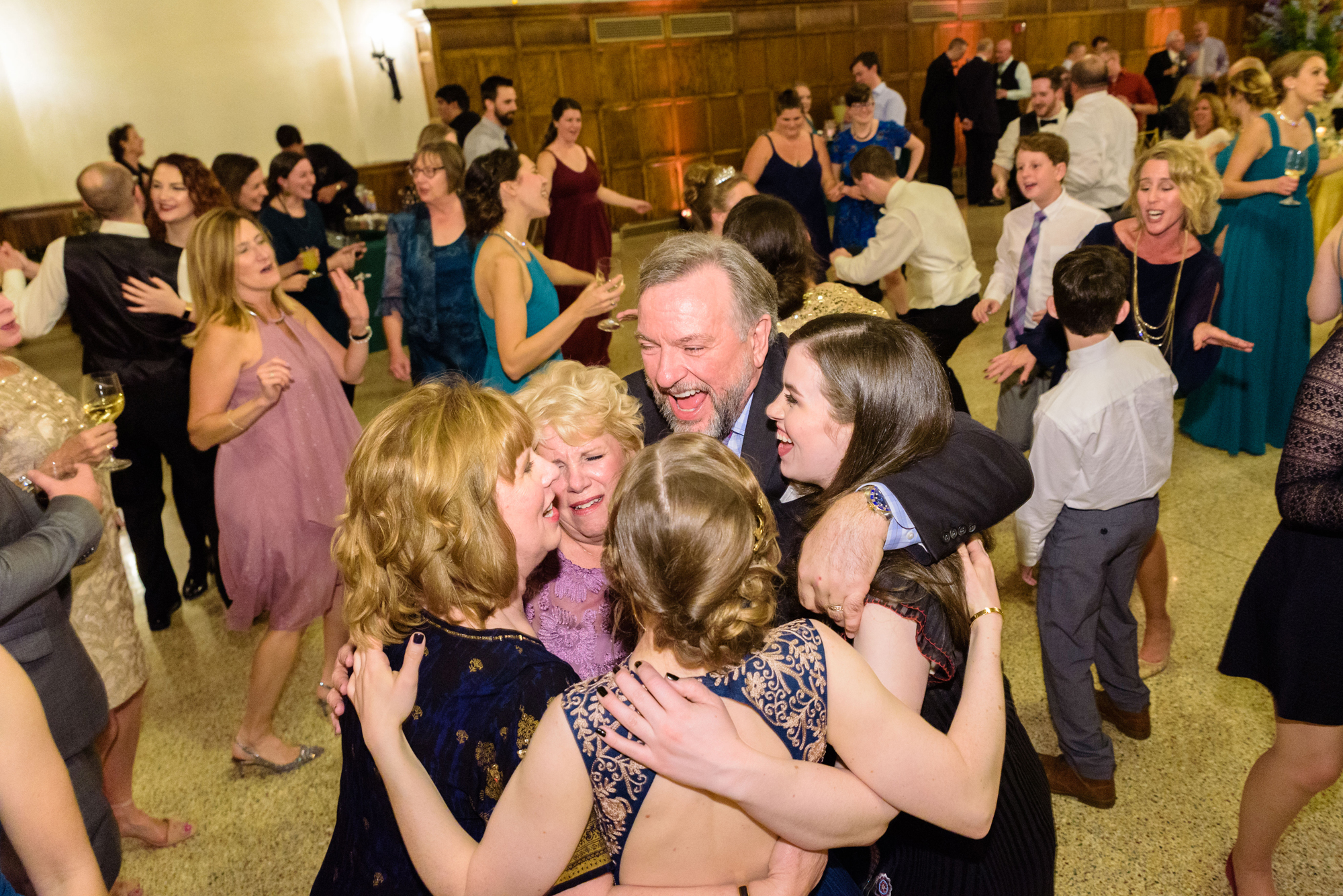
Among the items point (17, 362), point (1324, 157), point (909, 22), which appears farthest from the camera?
point (909, 22)

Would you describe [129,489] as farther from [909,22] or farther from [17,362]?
[909,22]

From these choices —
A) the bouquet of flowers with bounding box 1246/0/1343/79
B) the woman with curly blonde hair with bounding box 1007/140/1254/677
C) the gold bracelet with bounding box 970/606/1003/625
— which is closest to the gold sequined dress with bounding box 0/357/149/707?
the gold bracelet with bounding box 970/606/1003/625

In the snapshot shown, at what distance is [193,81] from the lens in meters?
9.24

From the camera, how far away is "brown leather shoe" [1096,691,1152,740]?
2.77 m

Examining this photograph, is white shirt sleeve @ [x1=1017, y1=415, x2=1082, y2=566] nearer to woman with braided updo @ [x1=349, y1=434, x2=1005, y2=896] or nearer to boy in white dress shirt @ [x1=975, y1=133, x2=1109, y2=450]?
boy in white dress shirt @ [x1=975, y1=133, x2=1109, y2=450]

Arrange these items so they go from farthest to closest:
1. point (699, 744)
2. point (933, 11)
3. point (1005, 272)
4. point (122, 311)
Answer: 1. point (933, 11)
2. point (1005, 272)
3. point (122, 311)
4. point (699, 744)

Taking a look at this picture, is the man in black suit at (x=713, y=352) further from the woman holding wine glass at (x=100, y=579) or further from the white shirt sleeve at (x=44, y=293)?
the white shirt sleeve at (x=44, y=293)

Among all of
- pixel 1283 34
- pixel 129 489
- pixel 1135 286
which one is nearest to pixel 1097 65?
pixel 1135 286

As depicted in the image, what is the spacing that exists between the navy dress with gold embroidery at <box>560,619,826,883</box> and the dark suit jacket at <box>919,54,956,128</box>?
11.4m

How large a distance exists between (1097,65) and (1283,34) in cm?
805

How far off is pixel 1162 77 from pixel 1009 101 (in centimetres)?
187

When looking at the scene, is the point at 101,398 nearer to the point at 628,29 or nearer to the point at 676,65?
the point at 628,29

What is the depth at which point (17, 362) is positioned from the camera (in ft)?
7.66

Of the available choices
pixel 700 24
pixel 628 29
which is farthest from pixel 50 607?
pixel 700 24
